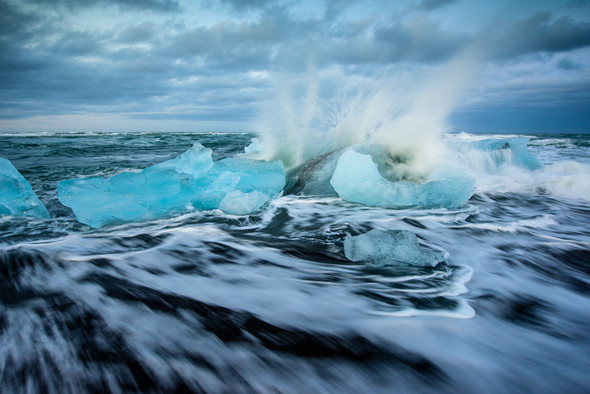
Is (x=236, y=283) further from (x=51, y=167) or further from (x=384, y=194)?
(x=51, y=167)

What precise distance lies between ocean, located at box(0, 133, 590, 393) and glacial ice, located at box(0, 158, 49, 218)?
351mm

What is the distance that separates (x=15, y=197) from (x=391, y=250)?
396 centimetres

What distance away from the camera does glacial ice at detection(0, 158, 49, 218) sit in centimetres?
337

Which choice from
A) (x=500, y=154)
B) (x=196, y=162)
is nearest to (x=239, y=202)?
(x=196, y=162)

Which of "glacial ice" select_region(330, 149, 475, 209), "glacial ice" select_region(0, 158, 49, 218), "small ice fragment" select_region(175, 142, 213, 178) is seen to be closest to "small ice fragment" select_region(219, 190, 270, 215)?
"small ice fragment" select_region(175, 142, 213, 178)

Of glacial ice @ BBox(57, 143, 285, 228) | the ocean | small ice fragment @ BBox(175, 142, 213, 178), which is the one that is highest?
small ice fragment @ BBox(175, 142, 213, 178)

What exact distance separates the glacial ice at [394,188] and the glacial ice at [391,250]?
1670 millimetres

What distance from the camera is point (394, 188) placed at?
3.86 meters

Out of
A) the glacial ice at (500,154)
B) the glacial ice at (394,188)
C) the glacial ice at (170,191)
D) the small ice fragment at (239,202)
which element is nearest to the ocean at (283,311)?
the glacial ice at (170,191)

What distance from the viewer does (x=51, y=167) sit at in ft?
26.4

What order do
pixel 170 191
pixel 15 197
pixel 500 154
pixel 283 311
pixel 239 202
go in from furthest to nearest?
pixel 500 154
pixel 170 191
pixel 239 202
pixel 15 197
pixel 283 311

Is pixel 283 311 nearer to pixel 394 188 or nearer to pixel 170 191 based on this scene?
pixel 170 191

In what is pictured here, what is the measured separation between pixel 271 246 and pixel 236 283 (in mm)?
727

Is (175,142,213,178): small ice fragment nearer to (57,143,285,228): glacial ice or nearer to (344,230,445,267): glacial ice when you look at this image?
(57,143,285,228): glacial ice
